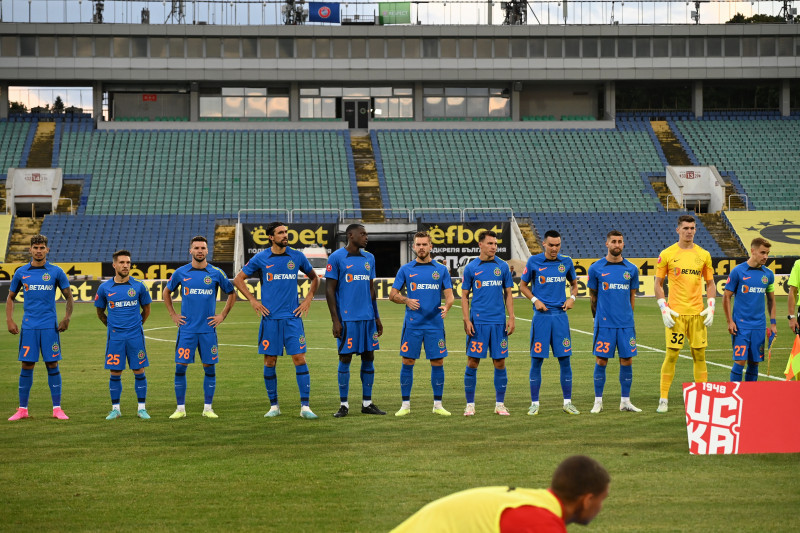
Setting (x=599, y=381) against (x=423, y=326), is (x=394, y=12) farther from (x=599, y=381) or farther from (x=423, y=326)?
(x=599, y=381)

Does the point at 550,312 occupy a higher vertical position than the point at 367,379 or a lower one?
higher

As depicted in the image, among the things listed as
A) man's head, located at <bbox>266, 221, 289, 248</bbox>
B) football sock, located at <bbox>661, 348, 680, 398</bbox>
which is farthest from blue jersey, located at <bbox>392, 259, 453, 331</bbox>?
football sock, located at <bbox>661, 348, 680, 398</bbox>

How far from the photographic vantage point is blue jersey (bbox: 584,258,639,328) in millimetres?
12211

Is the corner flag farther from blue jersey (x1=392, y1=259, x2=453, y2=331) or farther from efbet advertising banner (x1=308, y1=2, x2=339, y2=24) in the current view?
efbet advertising banner (x1=308, y1=2, x2=339, y2=24)

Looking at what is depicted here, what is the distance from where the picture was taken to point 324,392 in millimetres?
14289

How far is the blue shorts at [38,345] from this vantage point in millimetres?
11930

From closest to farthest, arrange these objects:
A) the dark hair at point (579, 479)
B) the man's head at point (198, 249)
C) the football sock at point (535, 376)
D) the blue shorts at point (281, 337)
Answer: the dark hair at point (579, 479), the man's head at point (198, 249), the blue shorts at point (281, 337), the football sock at point (535, 376)

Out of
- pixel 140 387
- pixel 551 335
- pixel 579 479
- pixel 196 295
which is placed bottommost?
pixel 140 387

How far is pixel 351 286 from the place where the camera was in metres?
11.9

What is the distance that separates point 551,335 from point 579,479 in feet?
26.7

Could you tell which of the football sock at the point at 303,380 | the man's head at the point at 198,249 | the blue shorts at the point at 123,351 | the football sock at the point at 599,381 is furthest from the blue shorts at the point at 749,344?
the blue shorts at the point at 123,351

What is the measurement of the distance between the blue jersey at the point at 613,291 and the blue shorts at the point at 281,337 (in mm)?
3849

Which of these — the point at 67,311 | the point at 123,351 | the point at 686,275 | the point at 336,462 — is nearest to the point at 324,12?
the point at 67,311

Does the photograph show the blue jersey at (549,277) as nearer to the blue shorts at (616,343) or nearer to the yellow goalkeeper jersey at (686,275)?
the blue shorts at (616,343)
